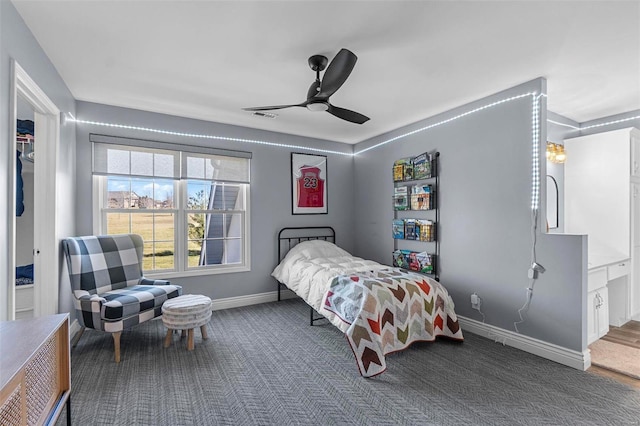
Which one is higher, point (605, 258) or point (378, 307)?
point (605, 258)

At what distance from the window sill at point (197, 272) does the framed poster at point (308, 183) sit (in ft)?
3.87

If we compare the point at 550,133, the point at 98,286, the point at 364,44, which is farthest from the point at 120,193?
the point at 550,133

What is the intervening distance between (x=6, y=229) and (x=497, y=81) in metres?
3.95

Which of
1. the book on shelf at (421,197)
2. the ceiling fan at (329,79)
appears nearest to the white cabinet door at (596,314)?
the book on shelf at (421,197)

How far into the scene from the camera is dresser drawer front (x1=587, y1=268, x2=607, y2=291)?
2.79 meters

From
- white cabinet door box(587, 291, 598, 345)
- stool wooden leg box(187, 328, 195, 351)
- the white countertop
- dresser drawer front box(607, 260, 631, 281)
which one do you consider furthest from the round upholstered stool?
dresser drawer front box(607, 260, 631, 281)

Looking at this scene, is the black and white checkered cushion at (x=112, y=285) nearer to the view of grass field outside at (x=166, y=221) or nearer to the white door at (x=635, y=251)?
the view of grass field outside at (x=166, y=221)

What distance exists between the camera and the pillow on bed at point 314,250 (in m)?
4.29

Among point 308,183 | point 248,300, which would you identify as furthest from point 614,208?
point 248,300

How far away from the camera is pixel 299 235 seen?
4828 millimetres

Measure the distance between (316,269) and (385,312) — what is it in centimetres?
115

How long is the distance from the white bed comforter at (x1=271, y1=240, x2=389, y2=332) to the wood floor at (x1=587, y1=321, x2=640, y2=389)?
203 cm

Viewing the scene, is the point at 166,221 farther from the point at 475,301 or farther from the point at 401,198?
the point at 475,301

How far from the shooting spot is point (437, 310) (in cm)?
299
